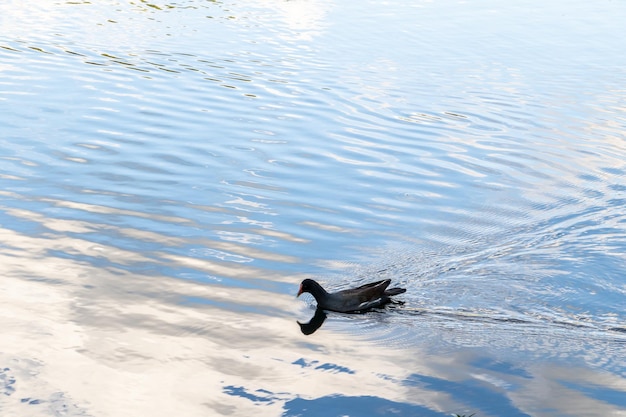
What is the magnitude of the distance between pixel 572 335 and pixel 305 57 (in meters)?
18.1

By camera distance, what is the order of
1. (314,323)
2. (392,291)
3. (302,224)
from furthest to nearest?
(302,224) < (392,291) < (314,323)

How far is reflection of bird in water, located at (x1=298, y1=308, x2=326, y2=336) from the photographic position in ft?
39.9

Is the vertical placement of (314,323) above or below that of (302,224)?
below

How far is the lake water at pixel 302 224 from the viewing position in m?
10.7

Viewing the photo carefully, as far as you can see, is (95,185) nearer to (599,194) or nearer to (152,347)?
(152,347)

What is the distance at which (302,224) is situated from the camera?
51.6ft

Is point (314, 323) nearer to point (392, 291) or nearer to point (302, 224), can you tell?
point (392, 291)

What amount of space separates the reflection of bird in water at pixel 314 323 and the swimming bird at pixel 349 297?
81 mm

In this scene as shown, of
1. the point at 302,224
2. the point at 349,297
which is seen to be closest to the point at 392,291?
the point at 349,297

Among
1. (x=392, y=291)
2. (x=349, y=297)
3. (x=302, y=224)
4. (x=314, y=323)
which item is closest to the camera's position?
(x=314, y=323)

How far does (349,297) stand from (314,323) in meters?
0.63

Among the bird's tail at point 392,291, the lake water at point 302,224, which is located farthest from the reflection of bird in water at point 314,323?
the bird's tail at point 392,291

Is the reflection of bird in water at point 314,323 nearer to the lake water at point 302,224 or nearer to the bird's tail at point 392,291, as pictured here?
the lake water at point 302,224

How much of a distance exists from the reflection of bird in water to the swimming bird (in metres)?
0.08
